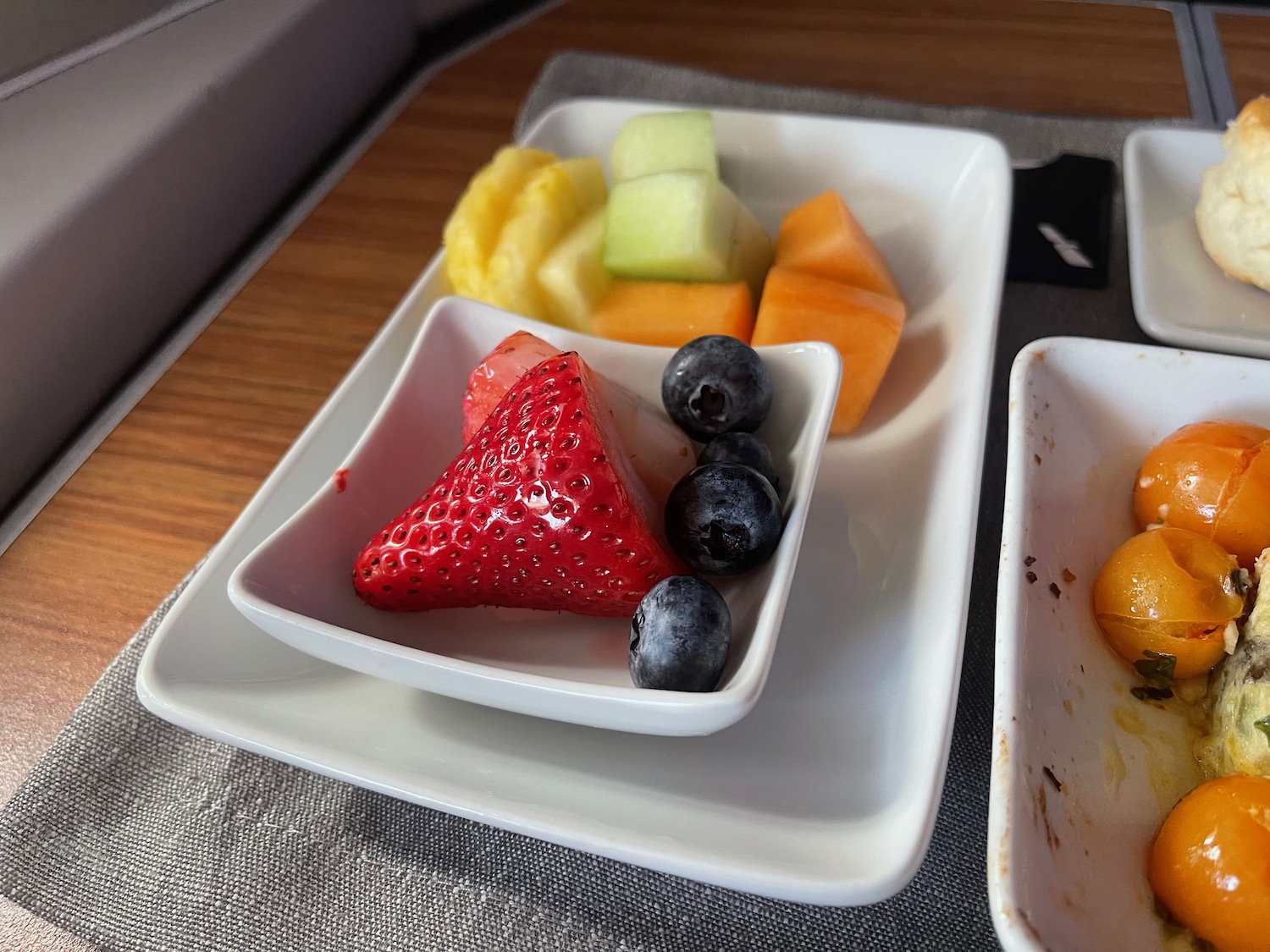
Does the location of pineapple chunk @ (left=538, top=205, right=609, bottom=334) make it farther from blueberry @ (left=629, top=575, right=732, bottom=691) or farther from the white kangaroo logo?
the white kangaroo logo

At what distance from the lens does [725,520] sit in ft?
2.51

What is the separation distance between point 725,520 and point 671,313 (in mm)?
413

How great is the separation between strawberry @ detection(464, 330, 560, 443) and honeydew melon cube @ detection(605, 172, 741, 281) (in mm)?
237

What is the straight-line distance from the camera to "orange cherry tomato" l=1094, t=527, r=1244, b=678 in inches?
28.0

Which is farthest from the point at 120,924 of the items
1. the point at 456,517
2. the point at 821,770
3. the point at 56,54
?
the point at 56,54

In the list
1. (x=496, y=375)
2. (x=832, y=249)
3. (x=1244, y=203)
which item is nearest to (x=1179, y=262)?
(x=1244, y=203)

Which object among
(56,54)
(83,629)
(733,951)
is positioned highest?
(56,54)

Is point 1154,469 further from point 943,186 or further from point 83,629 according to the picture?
point 83,629

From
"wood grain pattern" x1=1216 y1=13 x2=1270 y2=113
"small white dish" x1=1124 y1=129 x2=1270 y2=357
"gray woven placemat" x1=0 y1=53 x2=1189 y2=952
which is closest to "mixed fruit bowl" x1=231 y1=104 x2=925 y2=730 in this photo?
"gray woven placemat" x1=0 y1=53 x2=1189 y2=952

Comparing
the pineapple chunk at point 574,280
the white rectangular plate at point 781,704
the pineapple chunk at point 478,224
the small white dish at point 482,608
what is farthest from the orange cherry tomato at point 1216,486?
the pineapple chunk at point 478,224

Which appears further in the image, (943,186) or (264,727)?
(943,186)

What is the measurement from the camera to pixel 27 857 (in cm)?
81

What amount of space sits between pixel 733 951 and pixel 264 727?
431 mm

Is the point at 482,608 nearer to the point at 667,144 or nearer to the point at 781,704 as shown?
the point at 781,704
